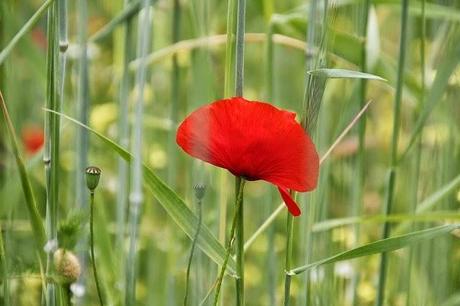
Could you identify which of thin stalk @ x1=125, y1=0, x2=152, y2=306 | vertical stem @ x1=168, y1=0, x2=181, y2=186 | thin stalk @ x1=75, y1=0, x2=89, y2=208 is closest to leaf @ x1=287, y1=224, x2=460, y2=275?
thin stalk @ x1=125, y1=0, x2=152, y2=306

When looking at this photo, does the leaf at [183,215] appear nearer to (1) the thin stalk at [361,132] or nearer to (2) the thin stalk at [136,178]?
(2) the thin stalk at [136,178]

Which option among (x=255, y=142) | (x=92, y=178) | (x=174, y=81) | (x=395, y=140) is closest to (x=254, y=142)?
(x=255, y=142)

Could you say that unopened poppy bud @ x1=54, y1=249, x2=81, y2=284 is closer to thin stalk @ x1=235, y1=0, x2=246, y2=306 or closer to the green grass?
the green grass

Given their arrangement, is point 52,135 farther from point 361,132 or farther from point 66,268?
point 361,132

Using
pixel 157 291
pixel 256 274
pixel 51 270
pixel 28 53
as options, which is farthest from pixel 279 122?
pixel 256 274

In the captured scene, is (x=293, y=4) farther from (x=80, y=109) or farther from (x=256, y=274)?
(x=80, y=109)

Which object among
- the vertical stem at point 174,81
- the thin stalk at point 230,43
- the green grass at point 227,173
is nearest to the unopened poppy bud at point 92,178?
the green grass at point 227,173
